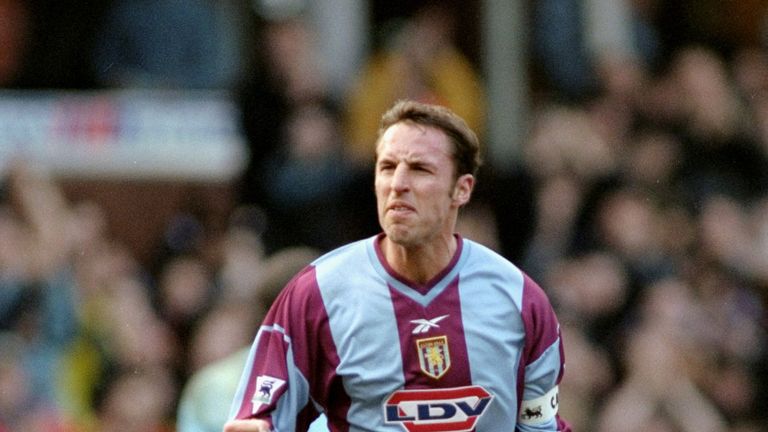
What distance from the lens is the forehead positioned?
6.86 metres

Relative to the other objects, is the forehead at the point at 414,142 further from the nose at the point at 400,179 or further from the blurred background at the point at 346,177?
the blurred background at the point at 346,177

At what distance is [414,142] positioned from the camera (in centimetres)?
687

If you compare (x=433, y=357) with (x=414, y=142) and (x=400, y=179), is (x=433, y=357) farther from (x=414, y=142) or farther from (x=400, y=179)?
(x=414, y=142)

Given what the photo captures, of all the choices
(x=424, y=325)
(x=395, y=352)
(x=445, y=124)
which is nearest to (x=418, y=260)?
(x=424, y=325)

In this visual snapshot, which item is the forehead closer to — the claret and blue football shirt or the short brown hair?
the short brown hair

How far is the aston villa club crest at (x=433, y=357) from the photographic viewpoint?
271 inches

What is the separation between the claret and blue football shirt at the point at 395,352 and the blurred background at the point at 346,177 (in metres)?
3.71

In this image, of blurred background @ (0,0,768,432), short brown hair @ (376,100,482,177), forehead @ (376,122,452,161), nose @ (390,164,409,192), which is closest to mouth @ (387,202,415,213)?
nose @ (390,164,409,192)

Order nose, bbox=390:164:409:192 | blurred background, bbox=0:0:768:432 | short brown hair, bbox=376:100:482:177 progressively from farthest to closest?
blurred background, bbox=0:0:768:432 < short brown hair, bbox=376:100:482:177 < nose, bbox=390:164:409:192

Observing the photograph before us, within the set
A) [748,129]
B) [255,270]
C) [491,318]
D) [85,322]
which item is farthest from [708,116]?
[491,318]

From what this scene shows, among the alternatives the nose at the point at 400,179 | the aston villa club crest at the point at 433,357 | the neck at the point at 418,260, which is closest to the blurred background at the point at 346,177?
the neck at the point at 418,260

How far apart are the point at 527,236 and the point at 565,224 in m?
0.26

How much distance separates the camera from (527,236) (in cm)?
1268

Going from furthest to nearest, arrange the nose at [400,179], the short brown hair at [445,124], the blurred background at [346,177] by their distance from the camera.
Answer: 1. the blurred background at [346,177]
2. the short brown hair at [445,124]
3. the nose at [400,179]
